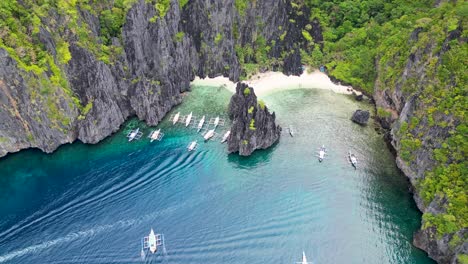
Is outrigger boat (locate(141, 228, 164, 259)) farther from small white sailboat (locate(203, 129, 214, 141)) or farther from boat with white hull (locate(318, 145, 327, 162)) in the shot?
boat with white hull (locate(318, 145, 327, 162))

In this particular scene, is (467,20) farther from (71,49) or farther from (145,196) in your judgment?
(71,49)

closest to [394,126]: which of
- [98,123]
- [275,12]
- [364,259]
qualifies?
[364,259]

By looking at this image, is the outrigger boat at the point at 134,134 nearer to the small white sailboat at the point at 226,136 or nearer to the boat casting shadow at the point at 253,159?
the small white sailboat at the point at 226,136

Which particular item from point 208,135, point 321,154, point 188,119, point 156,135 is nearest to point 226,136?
point 208,135

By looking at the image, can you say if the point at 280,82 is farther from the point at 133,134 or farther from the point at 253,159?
the point at 133,134

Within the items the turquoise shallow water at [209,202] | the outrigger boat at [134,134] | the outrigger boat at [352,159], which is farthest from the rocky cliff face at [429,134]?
the outrigger boat at [134,134]

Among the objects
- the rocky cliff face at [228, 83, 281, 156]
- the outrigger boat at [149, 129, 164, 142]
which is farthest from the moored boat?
the outrigger boat at [149, 129, 164, 142]
